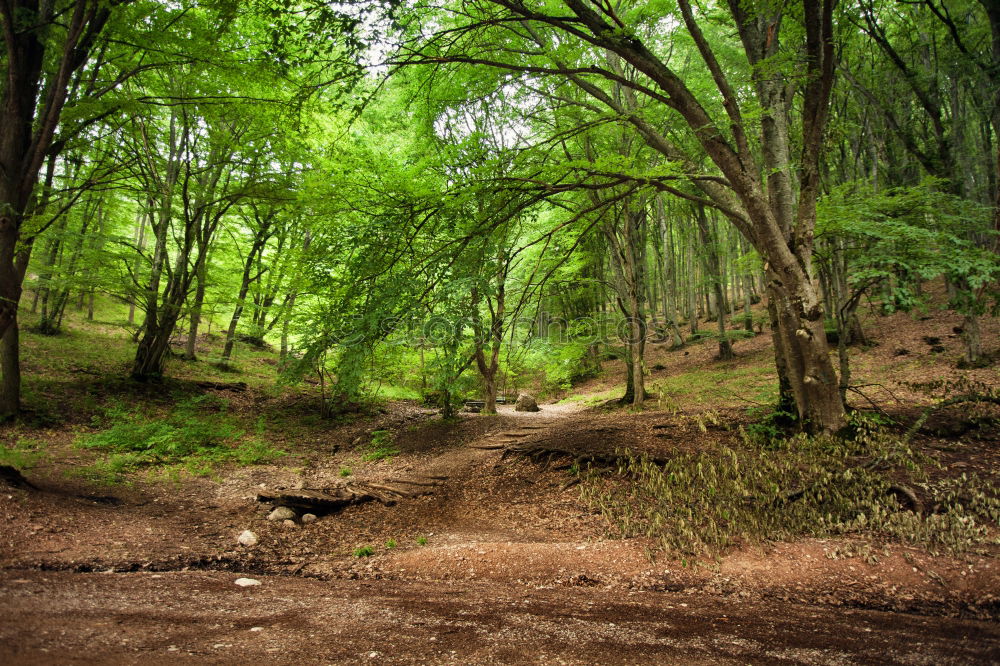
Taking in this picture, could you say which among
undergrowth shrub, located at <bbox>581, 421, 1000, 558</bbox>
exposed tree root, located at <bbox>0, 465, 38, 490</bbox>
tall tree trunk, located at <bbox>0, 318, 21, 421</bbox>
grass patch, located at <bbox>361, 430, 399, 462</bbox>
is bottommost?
grass patch, located at <bbox>361, 430, 399, 462</bbox>

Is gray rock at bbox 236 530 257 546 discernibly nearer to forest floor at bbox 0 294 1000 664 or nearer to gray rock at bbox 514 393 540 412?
forest floor at bbox 0 294 1000 664

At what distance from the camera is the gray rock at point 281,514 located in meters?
5.57

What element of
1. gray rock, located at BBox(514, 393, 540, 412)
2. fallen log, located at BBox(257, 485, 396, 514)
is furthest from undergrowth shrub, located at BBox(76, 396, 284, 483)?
gray rock, located at BBox(514, 393, 540, 412)

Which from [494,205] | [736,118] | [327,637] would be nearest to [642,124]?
[736,118]

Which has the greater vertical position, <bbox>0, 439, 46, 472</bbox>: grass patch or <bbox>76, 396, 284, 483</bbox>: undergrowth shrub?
<bbox>0, 439, 46, 472</bbox>: grass patch

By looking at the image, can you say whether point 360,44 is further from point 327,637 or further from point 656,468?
point 656,468

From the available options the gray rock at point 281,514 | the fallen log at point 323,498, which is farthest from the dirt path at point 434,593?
the fallen log at point 323,498

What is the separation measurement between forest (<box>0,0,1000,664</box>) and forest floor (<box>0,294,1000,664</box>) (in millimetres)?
36

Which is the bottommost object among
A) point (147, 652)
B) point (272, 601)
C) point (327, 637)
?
point (272, 601)

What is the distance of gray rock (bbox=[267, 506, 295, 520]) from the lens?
18.3 ft

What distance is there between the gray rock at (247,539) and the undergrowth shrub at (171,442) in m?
3.23

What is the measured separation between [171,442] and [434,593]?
7934mm

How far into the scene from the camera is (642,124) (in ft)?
20.9

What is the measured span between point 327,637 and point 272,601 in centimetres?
96
